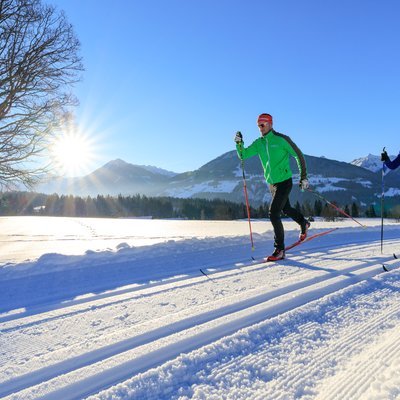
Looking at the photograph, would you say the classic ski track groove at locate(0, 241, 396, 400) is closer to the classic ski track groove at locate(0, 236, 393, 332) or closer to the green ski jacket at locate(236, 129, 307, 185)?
the classic ski track groove at locate(0, 236, 393, 332)

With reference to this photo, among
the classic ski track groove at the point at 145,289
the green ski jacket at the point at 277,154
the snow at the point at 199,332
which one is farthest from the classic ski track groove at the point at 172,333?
the green ski jacket at the point at 277,154

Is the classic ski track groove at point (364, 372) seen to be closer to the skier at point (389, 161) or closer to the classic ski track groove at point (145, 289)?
the classic ski track groove at point (145, 289)

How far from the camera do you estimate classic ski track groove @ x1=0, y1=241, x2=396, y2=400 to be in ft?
6.08

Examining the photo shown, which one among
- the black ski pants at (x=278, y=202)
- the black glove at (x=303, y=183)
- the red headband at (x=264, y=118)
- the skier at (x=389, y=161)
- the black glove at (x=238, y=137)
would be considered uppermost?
the red headband at (x=264, y=118)

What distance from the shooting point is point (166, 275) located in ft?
14.6

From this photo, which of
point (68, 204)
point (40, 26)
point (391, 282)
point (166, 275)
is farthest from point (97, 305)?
point (68, 204)

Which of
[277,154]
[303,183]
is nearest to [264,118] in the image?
[277,154]

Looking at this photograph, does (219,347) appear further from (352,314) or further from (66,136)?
(66,136)

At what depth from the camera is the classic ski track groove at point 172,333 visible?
1.85 metres

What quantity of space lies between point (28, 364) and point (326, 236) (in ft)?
25.8

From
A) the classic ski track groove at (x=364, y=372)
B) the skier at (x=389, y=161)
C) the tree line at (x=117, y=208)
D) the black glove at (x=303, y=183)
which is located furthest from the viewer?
the tree line at (x=117, y=208)

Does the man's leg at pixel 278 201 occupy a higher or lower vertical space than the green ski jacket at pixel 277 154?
lower

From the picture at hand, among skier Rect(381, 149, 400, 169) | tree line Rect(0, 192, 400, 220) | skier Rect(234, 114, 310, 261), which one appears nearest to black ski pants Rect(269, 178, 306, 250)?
skier Rect(234, 114, 310, 261)

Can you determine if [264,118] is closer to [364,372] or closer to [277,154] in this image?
[277,154]
